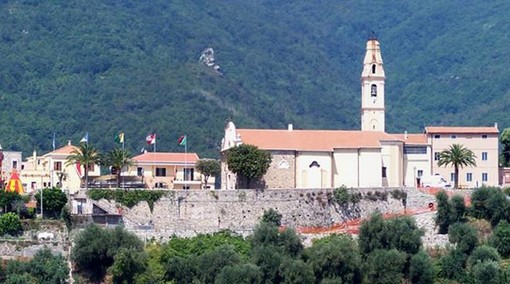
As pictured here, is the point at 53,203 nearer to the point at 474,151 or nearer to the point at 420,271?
the point at 420,271

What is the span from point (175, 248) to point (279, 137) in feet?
44.4

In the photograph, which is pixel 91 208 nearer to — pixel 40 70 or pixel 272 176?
pixel 272 176

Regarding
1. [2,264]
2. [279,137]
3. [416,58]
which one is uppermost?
[416,58]

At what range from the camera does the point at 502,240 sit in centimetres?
7669

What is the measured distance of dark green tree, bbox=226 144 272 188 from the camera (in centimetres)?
8331

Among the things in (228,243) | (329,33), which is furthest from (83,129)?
(329,33)

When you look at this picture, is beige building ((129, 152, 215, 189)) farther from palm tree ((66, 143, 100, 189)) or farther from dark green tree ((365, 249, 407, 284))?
dark green tree ((365, 249, 407, 284))

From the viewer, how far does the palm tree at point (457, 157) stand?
8681 centimetres

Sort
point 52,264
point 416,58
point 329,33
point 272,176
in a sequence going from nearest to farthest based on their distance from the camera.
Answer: point 52,264
point 272,176
point 416,58
point 329,33

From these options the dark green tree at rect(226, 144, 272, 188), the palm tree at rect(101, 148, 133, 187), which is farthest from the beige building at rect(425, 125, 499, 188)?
the palm tree at rect(101, 148, 133, 187)

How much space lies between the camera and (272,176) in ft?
279

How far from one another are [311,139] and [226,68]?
60.4m

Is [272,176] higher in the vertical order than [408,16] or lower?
lower

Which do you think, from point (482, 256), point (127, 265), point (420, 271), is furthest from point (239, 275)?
point (482, 256)
